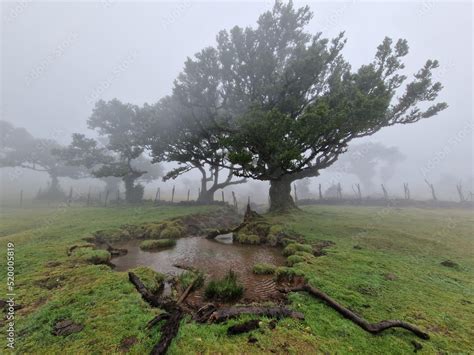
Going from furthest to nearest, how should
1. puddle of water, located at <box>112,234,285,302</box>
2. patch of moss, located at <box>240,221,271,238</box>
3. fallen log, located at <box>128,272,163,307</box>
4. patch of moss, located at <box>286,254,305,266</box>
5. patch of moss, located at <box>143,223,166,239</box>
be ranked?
patch of moss, located at <box>143,223,166,239</box>
patch of moss, located at <box>240,221,271,238</box>
patch of moss, located at <box>286,254,305,266</box>
puddle of water, located at <box>112,234,285,302</box>
fallen log, located at <box>128,272,163,307</box>

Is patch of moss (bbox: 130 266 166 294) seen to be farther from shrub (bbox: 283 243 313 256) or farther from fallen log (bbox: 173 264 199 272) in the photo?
shrub (bbox: 283 243 313 256)

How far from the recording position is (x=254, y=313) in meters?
6.10

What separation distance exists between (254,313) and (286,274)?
3.25 m

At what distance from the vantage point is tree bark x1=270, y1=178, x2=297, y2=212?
23109 mm

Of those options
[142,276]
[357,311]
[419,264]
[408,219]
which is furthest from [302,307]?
[408,219]

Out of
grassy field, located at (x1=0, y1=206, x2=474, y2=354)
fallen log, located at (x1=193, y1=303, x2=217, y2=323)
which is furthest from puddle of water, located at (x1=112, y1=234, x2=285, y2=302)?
grassy field, located at (x1=0, y1=206, x2=474, y2=354)

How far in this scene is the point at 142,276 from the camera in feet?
27.9

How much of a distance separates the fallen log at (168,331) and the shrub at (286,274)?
433 cm

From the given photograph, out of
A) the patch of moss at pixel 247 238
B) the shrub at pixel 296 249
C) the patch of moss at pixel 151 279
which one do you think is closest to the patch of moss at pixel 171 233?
the patch of moss at pixel 247 238

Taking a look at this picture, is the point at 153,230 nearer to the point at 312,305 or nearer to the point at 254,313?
the point at 254,313

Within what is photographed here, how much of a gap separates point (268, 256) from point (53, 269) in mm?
9300

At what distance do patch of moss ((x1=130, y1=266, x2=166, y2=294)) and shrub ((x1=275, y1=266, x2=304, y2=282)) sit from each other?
4241 millimetres

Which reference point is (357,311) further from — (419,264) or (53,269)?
(53,269)

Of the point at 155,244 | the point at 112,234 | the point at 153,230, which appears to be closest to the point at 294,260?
the point at 155,244
